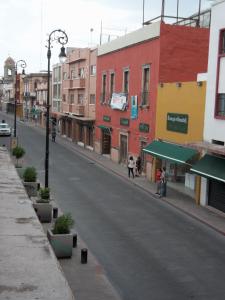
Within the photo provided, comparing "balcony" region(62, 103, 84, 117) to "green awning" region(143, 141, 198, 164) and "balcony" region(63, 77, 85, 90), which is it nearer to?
"balcony" region(63, 77, 85, 90)

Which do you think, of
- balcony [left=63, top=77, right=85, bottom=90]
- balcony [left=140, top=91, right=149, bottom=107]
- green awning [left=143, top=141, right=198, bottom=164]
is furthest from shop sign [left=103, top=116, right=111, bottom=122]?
green awning [left=143, top=141, right=198, bottom=164]

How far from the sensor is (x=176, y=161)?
2589 cm

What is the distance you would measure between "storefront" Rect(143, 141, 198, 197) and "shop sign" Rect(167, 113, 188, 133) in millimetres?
959

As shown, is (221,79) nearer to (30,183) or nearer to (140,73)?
(30,183)

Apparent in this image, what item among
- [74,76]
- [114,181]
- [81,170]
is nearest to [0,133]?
[74,76]

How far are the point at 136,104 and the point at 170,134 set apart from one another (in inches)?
280

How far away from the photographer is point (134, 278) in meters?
14.3

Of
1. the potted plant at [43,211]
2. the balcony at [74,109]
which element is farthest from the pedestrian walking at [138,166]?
the balcony at [74,109]

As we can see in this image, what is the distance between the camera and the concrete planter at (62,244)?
15.2 meters

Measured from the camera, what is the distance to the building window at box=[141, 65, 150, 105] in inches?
1345

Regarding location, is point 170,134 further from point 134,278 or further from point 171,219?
point 134,278

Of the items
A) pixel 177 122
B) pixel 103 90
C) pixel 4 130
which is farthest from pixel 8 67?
pixel 177 122

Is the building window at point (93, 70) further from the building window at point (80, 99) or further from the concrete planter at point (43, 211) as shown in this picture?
the concrete planter at point (43, 211)

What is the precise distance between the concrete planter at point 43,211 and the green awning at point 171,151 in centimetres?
855
